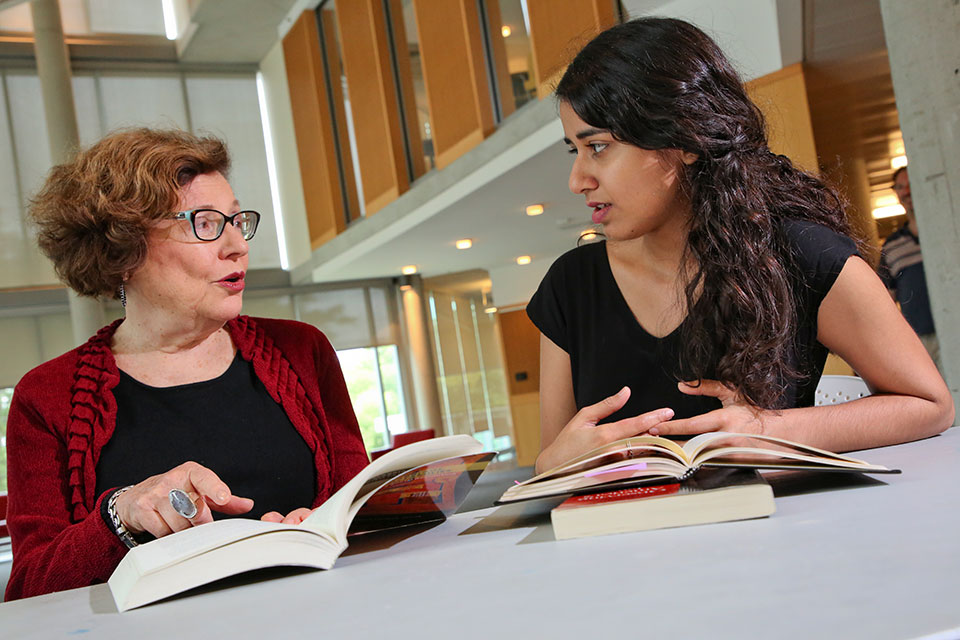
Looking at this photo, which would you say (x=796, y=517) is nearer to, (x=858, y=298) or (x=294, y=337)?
(x=858, y=298)

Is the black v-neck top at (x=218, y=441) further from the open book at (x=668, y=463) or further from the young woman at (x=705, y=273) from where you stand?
the open book at (x=668, y=463)

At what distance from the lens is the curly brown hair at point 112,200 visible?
5.56 feet

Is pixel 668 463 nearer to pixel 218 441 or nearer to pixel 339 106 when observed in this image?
pixel 218 441

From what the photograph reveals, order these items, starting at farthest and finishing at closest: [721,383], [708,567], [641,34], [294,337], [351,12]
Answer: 1. [351,12]
2. [294,337]
3. [641,34]
4. [721,383]
5. [708,567]

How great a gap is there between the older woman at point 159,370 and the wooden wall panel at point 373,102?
7821 mm

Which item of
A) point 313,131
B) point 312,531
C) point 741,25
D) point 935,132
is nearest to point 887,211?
point 741,25

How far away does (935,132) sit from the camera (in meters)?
2.97

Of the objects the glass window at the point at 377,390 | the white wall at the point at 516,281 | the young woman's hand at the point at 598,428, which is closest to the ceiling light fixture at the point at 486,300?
the glass window at the point at 377,390

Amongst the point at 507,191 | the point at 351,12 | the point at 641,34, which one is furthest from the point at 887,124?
the point at 641,34

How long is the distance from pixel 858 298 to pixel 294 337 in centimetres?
116

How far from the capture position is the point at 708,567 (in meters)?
0.70

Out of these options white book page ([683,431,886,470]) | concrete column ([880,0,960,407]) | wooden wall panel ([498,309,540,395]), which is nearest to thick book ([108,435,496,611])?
white book page ([683,431,886,470])

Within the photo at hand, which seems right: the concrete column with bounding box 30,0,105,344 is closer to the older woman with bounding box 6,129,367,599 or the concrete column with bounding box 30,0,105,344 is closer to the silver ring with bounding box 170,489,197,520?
the older woman with bounding box 6,129,367,599

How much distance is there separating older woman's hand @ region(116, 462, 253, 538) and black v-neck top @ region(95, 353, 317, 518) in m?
0.39
